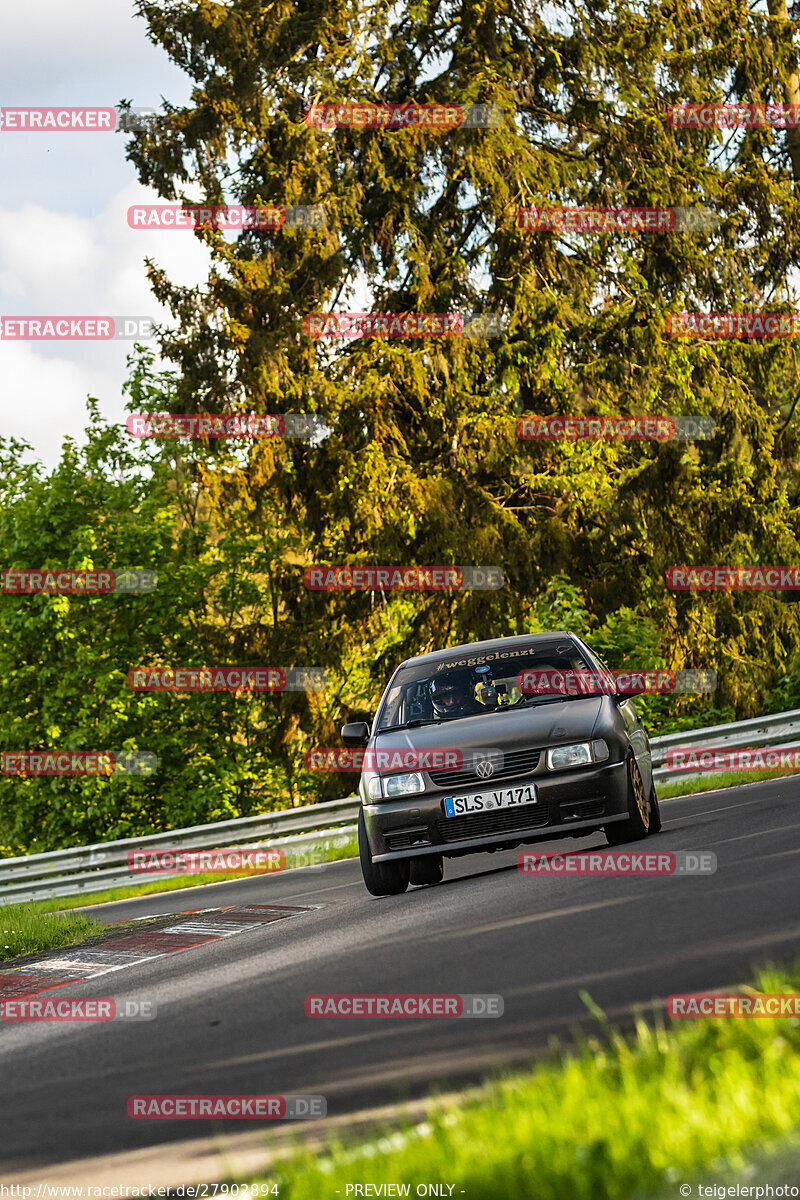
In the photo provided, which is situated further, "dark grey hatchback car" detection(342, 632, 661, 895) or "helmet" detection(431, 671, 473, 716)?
"helmet" detection(431, 671, 473, 716)

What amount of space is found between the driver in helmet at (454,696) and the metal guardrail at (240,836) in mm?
7160

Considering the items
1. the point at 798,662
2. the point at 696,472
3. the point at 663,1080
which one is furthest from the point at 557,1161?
the point at 798,662

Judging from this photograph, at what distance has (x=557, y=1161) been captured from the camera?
351 cm

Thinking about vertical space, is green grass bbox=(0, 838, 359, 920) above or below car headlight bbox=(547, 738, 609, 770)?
below

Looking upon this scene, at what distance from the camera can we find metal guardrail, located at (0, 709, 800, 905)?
17.9 m

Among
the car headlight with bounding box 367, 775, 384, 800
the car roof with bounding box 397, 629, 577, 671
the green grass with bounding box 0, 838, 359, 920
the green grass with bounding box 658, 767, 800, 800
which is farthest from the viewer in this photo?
the green grass with bounding box 0, 838, 359, 920

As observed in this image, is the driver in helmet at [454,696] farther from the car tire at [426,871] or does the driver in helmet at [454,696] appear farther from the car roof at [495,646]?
the car tire at [426,871]

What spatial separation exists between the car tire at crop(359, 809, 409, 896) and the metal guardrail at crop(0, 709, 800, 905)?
7244 mm

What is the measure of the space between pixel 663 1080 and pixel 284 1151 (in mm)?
1204

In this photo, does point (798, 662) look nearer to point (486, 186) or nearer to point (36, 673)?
point (486, 186)

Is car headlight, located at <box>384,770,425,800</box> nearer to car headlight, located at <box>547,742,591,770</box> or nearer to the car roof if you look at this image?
car headlight, located at <box>547,742,591,770</box>

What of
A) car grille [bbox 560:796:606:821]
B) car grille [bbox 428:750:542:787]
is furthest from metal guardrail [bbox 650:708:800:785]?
car grille [bbox 428:750:542:787]

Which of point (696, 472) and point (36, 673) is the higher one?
point (696, 472)

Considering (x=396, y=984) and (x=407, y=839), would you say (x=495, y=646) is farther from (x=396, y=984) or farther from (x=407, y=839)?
(x=396, y=984)
